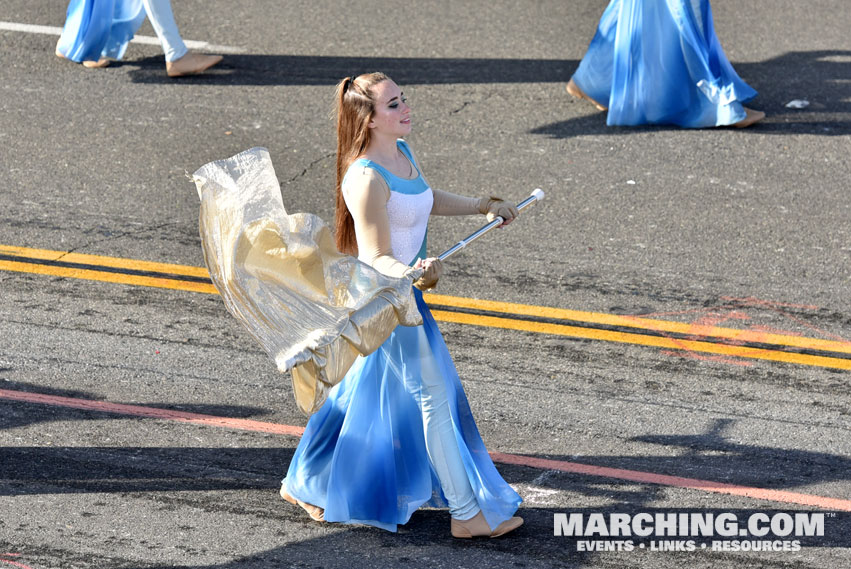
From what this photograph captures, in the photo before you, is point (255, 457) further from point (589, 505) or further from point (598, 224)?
point (598, 224)

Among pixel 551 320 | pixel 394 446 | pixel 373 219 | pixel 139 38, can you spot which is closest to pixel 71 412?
pixel 394 446

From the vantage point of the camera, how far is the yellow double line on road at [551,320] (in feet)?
21.5

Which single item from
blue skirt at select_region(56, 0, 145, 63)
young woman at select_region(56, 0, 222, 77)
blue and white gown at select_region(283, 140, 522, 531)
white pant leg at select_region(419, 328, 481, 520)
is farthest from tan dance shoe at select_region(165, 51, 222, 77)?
white pant leg at select_region(419, 328, 481, 520)

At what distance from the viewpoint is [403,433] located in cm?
489

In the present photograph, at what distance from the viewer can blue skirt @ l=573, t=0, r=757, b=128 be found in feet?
30.8

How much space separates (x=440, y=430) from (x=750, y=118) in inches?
218

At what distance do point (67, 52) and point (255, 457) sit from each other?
252 inches

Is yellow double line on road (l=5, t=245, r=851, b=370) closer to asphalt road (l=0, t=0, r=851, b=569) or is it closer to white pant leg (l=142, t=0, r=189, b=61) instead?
asphalt road (l=0, t=0, r=851, b=569)

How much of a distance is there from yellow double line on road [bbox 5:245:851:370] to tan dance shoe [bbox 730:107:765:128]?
310cm

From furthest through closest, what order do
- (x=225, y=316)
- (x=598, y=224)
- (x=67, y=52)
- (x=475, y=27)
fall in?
(x=475, y=27) < (x=67, y=52) < (x=598, y=224) < (x=225, y=316)

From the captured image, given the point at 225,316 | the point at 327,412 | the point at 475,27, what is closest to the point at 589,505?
the point at 327,412

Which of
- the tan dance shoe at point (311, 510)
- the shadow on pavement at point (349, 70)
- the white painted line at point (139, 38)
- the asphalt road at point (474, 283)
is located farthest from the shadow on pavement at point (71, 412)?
the white painted line at point (139, 38)

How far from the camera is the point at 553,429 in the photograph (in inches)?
230

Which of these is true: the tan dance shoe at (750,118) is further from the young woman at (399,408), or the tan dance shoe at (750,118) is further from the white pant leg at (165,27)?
the young woman at (399,408)
